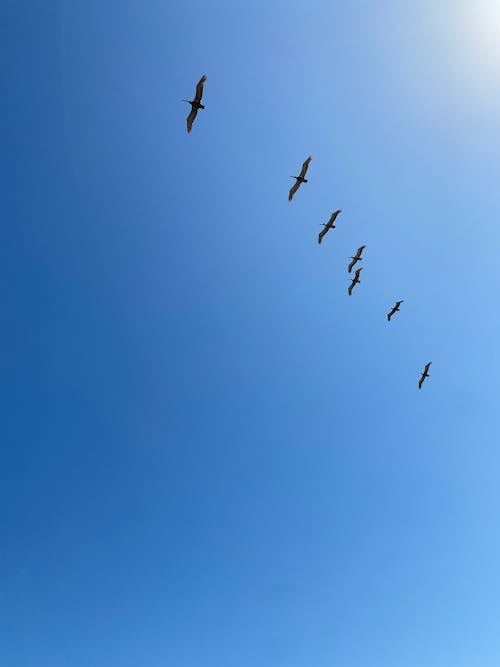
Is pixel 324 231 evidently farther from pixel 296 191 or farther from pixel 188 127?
pixel 188 127

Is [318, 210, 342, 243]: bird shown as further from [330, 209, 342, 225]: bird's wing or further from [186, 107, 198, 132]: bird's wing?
[186, 107, 198, 132]: bird's wing

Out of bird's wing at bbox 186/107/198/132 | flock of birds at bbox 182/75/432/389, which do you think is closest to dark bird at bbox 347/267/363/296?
flock of birds at bbox 182/75/432/389

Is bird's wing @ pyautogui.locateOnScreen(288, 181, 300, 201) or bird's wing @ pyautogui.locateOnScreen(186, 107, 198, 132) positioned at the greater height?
bird's wing @ pyautogui.locateOnScreen(288, 181, 300, 201)

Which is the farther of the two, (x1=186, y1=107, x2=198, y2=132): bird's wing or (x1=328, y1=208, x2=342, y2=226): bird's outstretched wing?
(x1=328, y1=208, x2=342, y2=226): bird's outstretched wing

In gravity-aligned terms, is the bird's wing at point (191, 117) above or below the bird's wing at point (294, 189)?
below

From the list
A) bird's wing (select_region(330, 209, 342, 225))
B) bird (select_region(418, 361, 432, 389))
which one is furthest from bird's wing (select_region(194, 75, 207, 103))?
bird (select_region(418, 361, 432, 389))

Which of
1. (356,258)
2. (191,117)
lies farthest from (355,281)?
(191,117)

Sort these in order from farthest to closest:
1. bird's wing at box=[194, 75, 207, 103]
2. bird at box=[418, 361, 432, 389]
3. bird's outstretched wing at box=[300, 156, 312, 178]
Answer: bird at box=[418, 361, 432, 389]
bird's outstretched wing at box=[300, 156, 312, 178]
bird's wing at box=[194, 75, 207, 103]

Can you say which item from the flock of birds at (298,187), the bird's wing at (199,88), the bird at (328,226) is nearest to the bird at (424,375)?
the flock of birds at (298,187)

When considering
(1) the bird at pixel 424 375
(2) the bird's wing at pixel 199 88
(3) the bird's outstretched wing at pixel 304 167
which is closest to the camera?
(2) the bird's wing at pixel 199 88

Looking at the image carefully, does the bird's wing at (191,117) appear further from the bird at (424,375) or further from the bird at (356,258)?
the bird at (424,375)

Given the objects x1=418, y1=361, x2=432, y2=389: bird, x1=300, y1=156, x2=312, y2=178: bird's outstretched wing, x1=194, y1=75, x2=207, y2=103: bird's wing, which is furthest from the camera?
x1=418, y1=361, x2=432, y2=389: bird

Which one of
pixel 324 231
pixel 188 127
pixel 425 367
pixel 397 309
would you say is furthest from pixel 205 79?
pixel 425 367

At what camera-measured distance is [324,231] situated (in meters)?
83.1
